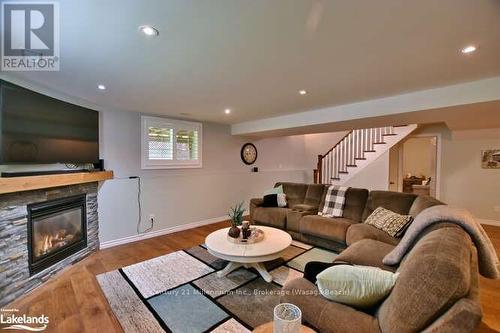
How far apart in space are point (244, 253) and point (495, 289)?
2692 mm

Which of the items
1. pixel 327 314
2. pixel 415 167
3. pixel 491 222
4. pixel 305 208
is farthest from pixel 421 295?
pixel 415 167

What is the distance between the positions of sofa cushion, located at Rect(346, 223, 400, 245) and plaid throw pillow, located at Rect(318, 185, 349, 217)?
22.6 inches

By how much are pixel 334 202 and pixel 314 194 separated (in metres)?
0.51

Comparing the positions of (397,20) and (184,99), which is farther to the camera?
(184,99)

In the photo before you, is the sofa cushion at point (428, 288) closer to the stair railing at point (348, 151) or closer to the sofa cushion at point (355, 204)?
the sofa cushion at point (355, 204)

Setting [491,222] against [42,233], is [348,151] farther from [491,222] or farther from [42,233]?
[42,233]

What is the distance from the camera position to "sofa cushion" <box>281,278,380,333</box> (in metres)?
1.13

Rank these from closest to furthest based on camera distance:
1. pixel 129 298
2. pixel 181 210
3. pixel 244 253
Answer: pixel 129 298, pixel 244 253, pixel 181 210

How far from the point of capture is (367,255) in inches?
81.3

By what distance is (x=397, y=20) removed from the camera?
1454 mm

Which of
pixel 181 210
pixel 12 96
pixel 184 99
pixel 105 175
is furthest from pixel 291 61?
pixel 181 210

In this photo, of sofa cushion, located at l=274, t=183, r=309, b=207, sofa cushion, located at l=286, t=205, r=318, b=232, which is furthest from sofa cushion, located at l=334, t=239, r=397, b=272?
sofa cushion, located at l=274, t=183, r=309, b=207

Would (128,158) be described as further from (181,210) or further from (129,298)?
(129,298)

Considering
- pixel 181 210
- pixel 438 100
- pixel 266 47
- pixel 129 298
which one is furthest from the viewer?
pixel 181 210
